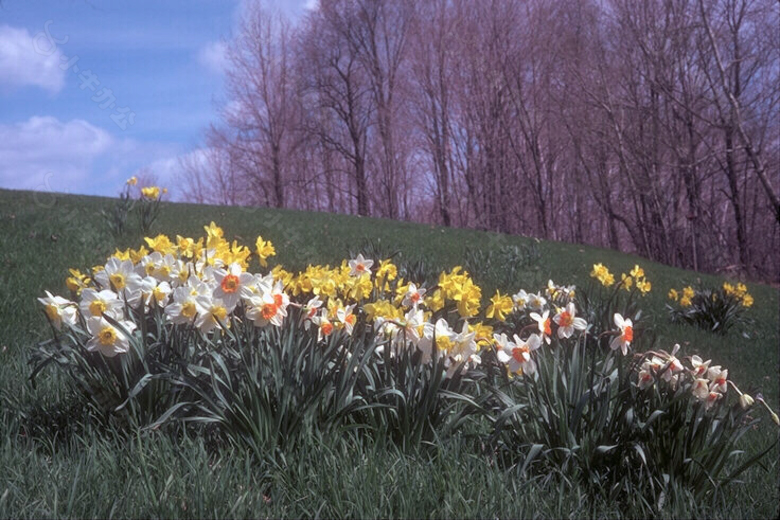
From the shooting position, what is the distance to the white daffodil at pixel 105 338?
6.97 feet

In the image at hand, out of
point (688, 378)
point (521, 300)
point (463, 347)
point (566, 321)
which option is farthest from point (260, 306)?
point (521, 300)

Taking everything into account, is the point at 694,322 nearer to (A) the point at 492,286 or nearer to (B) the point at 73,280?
(A) the point at 492,286

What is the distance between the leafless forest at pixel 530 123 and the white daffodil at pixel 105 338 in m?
16.1

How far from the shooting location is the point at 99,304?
2227 mm

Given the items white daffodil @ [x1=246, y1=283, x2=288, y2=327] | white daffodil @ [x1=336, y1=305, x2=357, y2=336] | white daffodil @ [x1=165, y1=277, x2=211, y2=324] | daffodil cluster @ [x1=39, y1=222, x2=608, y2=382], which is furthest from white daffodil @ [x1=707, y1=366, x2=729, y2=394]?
white daffodil @ [x1=165, y1=277, x2=211, y2=324]

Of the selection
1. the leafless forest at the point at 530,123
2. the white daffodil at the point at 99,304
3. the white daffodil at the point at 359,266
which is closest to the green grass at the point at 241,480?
the white daffodil at the point at 99,304

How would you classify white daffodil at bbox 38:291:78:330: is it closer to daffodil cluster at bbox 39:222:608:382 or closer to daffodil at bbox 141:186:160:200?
daffodil cluster at bbox 39:222:608:382

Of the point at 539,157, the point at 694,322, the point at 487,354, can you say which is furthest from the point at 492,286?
the point at 539,157

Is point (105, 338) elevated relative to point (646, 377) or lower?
elevated

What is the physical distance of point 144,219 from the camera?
269 inches

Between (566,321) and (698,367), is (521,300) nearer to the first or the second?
(566,321)

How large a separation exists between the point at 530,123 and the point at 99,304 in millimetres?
21287

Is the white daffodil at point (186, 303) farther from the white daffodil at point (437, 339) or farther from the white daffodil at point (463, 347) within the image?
the white daffodil at point (463, 347)

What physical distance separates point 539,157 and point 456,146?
11.3 feet
